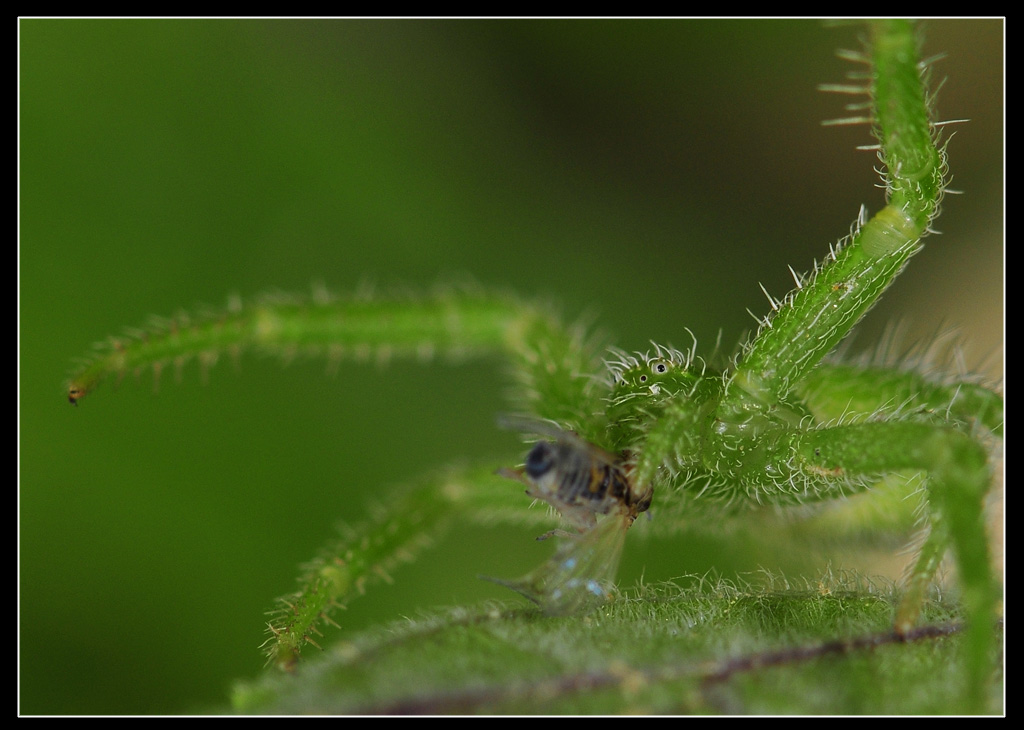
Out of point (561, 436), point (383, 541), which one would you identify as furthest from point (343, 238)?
point (561, 436)

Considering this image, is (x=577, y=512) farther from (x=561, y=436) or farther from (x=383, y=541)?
(x=383, y=541)

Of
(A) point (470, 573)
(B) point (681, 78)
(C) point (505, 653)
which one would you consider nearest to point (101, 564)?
(A) point (470, 573)

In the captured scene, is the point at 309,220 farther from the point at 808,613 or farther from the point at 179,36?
the point at 808,613

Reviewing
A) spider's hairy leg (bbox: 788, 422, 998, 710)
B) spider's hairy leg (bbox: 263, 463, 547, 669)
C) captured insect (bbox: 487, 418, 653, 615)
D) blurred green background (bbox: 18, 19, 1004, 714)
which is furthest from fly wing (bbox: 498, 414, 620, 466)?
blurred green background (bbox: 18, 19, 1004, 714)

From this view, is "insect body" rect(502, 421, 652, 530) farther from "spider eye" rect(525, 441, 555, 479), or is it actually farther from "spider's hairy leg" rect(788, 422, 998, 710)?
"spider's hairy leg" rect(788, 422, 998, 710)

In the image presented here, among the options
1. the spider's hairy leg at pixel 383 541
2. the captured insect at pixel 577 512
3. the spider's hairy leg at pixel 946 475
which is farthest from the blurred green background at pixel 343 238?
the captured insect at pixel 577 512

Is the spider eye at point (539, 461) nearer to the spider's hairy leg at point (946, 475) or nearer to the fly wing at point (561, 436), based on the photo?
the fly wing at point (561, 436)
